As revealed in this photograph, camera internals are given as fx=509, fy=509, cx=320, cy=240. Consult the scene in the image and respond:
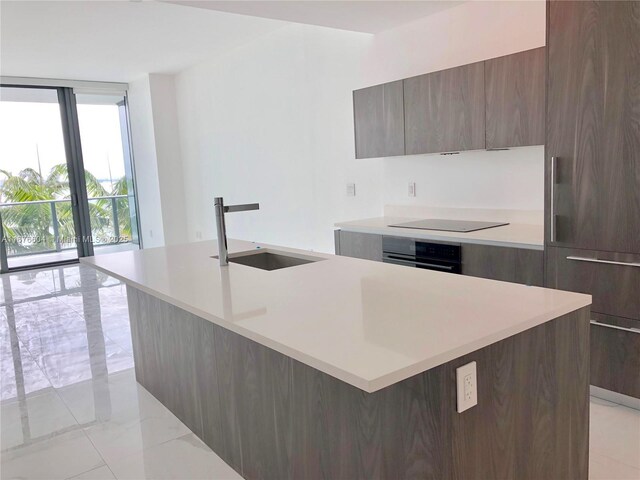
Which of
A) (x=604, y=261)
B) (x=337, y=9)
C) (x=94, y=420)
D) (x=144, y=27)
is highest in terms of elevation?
(x=144, y=27)

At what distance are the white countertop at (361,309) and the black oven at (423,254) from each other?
3.23ft

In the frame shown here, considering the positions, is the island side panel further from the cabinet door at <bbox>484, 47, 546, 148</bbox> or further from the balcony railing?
the balcony railing

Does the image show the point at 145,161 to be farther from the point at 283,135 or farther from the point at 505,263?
the point at 505,263

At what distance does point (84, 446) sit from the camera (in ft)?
8.34

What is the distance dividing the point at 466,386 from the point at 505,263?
1758 mm

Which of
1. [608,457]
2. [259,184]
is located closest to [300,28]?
[259,184]

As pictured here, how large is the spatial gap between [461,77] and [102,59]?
477 cm

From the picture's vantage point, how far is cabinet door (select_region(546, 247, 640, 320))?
2.49 metres

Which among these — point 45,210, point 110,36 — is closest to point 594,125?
point 110,36

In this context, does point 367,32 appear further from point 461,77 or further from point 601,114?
point 601,114

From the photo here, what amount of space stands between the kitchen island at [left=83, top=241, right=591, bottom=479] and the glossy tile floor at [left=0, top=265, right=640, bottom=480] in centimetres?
32

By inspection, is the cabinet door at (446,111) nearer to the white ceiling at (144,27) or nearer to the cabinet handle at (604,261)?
the white ceiling at (144,27)

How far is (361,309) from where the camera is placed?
1653 millimetres

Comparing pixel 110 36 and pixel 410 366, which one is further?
pixel 110 36
